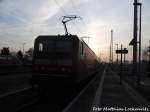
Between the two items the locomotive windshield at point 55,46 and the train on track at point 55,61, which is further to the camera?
the locomotive windshield at point 55,46

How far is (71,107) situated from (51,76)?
4.31 m

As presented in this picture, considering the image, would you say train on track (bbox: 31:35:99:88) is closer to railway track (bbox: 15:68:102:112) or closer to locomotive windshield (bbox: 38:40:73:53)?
locomotive windshield (bbox: 38:40:73:53)

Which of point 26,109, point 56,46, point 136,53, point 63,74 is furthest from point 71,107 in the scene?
point 136,53

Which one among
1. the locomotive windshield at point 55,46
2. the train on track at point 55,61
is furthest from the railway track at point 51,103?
the locomotive windshield at point 55,46

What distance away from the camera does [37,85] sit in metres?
19.0

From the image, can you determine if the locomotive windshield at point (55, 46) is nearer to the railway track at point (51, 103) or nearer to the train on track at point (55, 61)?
the train on track at point (55, 61)

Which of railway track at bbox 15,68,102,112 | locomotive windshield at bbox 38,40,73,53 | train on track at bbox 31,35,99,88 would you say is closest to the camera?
railway track at bbox 15,68,102,112

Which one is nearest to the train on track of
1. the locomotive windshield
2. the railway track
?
the locomotive windshield

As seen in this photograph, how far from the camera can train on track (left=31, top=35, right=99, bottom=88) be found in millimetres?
18562

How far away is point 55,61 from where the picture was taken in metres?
19.0

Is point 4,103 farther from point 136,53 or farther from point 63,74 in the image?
point 136,53

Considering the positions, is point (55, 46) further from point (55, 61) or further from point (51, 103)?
point (51, 103)

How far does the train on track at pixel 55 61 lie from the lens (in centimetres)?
1856

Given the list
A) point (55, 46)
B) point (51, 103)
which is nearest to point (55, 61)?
point (55, 46)
